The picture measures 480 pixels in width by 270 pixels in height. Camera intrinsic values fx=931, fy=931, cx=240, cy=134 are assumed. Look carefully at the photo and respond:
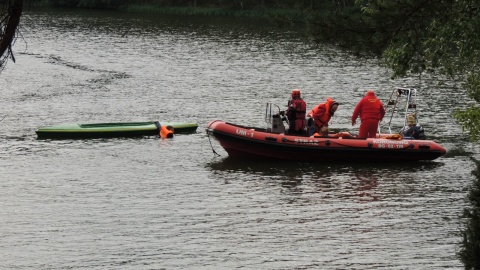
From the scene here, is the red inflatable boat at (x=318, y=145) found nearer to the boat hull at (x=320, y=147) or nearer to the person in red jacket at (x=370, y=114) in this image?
the boat hull at (x=320, y=147)

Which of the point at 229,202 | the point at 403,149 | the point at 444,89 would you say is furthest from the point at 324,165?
the point at 444,89

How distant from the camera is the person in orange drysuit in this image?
23.6m

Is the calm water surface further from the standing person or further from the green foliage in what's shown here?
the green foliage

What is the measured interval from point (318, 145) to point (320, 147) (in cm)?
7

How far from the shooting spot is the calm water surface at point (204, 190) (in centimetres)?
1630

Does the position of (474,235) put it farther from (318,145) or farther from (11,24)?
(318,145)

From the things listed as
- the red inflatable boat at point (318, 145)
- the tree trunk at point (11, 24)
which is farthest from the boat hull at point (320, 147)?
the tree trunk at point (11, 24)

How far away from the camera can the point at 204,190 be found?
2125 cm

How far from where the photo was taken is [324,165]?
23.6m

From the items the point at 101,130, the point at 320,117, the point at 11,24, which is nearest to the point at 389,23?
the point at 11,24

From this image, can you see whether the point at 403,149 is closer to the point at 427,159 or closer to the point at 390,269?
Result: the point at 427,159

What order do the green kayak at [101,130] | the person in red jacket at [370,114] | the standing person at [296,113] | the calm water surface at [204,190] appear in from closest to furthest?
1. the calm water surface at [204,190]
2. the standing person at [296,113]
3. the person in red jacket at [370,114]
4. the green kayak at [101,130]

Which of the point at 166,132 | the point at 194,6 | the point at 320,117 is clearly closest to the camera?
the point at 320,117

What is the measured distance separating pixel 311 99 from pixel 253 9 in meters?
42.7
